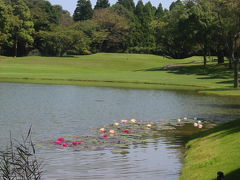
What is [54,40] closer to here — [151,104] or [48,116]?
[151,104]

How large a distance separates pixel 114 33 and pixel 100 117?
92413mm

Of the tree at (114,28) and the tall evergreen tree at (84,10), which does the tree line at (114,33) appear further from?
the tall evergreen tree at (84,10)

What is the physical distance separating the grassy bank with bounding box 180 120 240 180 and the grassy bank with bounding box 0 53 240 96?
28.5 m

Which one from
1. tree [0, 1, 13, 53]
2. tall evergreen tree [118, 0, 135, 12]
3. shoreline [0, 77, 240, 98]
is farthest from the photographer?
tall evergreen tree [118, 0, 135, 12]

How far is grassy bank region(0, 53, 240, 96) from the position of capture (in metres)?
59.9

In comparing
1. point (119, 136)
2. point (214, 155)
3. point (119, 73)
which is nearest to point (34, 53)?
point (119, 73)

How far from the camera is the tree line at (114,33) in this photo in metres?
78.7

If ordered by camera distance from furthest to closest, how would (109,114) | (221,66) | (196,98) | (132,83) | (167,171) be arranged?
(221,66) → (132,83) → (196,98) → (109,114) → (167,171)

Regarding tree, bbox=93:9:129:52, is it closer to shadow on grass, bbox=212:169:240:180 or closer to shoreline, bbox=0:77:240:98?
Result: shoreline, bbox=0:77:240:98

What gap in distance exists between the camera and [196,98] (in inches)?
1716

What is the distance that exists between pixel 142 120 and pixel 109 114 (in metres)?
3.38

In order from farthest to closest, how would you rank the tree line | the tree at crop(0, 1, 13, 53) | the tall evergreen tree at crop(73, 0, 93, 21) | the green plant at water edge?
1. the tall evergreen tree at crop(73, 0, 93, 21)
2. the tree at crop(0, 1, 13, 53)
3. the tree line
4. the green plant at water edge

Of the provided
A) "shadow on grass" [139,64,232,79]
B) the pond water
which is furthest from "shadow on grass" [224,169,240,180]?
"shadow on grass" [139,64,232,79]

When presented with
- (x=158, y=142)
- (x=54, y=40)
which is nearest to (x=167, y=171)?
(x=158, y=142)
